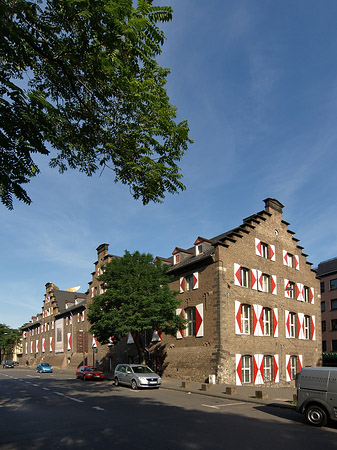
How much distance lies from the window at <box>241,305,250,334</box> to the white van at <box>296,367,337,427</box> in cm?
1480

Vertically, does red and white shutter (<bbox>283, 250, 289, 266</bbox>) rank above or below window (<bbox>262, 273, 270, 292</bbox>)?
above

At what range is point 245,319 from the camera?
88.9ft

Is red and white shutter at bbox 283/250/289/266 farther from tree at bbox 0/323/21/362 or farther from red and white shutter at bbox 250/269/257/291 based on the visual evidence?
tree at bbox 0/323/21/362

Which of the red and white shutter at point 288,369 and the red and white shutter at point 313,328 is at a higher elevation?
the red and white shutter at point 313,328

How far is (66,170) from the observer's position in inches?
340

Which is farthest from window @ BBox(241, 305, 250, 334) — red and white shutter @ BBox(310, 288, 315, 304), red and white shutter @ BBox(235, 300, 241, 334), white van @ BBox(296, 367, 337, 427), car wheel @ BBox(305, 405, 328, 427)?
car wheel @ BBox(305, 405, 328, 427)

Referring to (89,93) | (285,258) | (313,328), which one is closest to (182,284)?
(285,258)

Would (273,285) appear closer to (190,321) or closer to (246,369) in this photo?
(246,369)

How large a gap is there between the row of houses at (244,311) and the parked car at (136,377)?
4410 millimetres

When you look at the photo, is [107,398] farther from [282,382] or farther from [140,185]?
[282,382]

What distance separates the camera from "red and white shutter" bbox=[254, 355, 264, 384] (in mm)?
26281

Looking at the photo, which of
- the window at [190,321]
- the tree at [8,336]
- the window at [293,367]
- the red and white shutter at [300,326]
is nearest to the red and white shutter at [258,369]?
the window at [293,367]

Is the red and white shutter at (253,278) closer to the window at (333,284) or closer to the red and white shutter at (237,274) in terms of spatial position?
the red and white shutter at (237,274)

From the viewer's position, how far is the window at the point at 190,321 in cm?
2717
